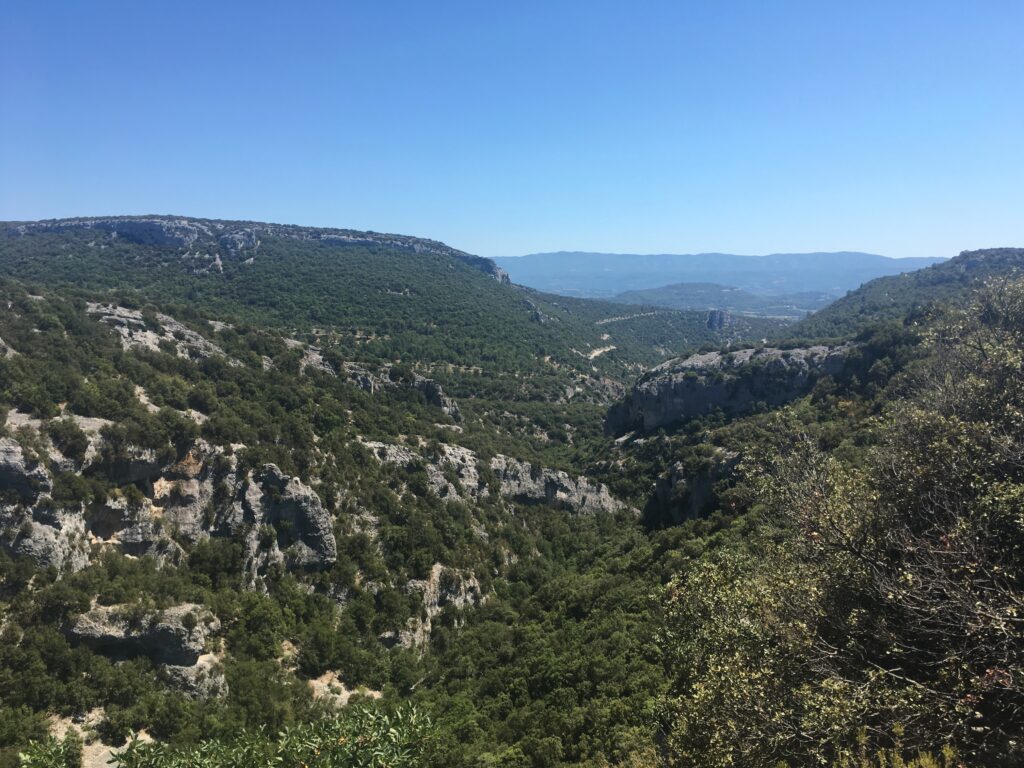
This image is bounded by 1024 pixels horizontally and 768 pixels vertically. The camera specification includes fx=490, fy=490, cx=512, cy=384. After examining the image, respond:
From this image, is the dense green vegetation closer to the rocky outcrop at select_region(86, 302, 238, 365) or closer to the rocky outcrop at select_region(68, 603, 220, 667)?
the rocky outcrop at select_region(86, 302, 238, 365)

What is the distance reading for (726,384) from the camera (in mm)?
75625

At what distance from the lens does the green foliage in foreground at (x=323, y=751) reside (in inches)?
589

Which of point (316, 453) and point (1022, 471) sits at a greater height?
point (1022, 471)

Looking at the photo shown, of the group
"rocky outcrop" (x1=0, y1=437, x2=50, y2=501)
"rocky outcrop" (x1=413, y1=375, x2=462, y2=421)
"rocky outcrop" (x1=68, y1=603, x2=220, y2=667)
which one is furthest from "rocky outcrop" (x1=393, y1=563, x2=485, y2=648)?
"rocky outcrop" (x1=413, y1=375, x2=462, y2=421)

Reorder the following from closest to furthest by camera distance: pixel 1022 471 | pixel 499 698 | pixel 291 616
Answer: pixel 1022 471 < pixel 499 698 < pixel 291 616

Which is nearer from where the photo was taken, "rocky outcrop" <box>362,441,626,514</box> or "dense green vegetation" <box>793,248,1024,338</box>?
"rocky outcrop" <box>362,441,626,514</box>

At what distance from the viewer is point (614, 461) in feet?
244

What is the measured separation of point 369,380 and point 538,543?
33395 mm

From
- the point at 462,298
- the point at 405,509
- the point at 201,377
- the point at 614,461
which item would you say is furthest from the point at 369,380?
the point at 462,298

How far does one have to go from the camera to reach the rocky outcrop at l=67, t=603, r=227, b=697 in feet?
88.6

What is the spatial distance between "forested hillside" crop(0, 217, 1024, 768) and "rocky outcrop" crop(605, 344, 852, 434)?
46 cm

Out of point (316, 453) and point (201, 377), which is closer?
point (316, 453)

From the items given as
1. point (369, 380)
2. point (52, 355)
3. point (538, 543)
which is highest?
point (52, 355)

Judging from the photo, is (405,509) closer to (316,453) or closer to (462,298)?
(316,453)
